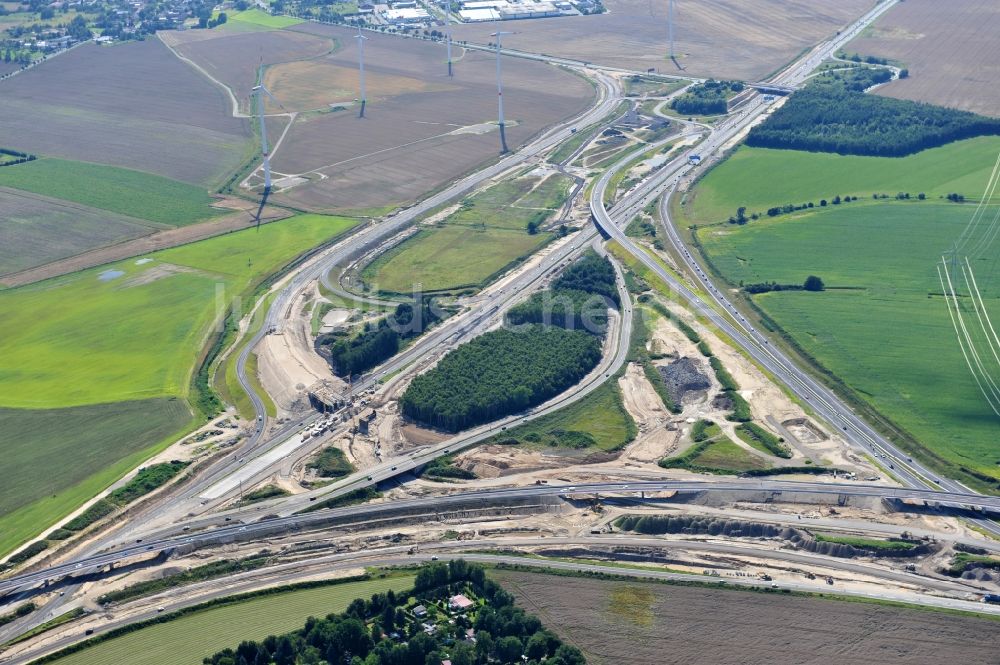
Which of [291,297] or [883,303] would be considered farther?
[291,297]

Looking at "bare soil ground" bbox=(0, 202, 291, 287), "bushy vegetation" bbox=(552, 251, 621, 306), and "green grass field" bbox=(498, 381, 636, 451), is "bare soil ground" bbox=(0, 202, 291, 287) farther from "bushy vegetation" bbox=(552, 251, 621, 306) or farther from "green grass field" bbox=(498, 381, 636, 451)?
"green grass field" bbox=(498, 381, 636, 451)

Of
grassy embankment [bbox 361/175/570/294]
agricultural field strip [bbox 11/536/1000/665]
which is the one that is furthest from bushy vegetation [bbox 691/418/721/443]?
grassy embankment [bbox 361/175/570/294]

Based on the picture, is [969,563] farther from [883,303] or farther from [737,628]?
[883,303]

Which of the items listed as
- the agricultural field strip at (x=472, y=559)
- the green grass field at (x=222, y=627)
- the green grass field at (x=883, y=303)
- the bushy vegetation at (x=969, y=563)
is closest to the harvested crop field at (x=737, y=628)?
the agricultural field strip at (x=472, y=559)

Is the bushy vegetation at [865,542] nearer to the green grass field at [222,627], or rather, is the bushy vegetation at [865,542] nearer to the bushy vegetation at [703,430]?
the bushy vegetation at [703,430]

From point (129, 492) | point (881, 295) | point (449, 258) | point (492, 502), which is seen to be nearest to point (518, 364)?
point (492, 502)

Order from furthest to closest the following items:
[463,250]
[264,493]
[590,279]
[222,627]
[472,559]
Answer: [463,250]
[590,279]
[264,493]
[472,559]
[222,627]

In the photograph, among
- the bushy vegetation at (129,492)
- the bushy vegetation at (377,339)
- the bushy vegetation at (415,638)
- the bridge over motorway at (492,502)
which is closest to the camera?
the bushy vegetation at (415,638)
